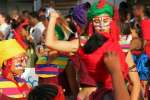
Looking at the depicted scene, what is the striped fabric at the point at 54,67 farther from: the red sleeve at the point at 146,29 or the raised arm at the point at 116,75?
the raised arm at the point at 116,75

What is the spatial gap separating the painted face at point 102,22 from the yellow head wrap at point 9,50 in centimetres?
85

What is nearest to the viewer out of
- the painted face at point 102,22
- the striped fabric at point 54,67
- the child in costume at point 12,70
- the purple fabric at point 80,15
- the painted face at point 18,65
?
the painted face at point 102,22

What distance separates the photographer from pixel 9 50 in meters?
5.51

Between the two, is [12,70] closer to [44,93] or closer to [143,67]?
[44,93]

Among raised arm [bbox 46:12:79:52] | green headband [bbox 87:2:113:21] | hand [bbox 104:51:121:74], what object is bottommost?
raised arm [bbox 46:12:79:52]

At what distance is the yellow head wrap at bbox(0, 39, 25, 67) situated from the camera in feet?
18.0

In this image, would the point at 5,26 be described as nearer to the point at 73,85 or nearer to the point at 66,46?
the point at 73,85

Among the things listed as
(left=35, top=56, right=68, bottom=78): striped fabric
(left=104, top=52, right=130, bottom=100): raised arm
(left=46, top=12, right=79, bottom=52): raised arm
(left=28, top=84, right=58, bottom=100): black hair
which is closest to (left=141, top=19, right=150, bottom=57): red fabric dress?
(left=35, top=56, right=68, bottom=78): striped fabric

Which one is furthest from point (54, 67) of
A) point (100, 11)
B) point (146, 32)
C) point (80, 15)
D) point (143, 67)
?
point (100, 11)

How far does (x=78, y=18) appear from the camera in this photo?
6.86 metres

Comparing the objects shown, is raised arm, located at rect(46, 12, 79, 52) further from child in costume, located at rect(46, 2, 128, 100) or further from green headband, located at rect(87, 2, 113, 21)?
green headband, located at rect(87, 2, 113, 21)

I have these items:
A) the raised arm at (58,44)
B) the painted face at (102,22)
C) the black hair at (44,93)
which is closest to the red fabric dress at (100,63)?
the painted face at (102,22)

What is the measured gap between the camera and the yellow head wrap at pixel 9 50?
550cm

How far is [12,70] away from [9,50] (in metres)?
0.24
